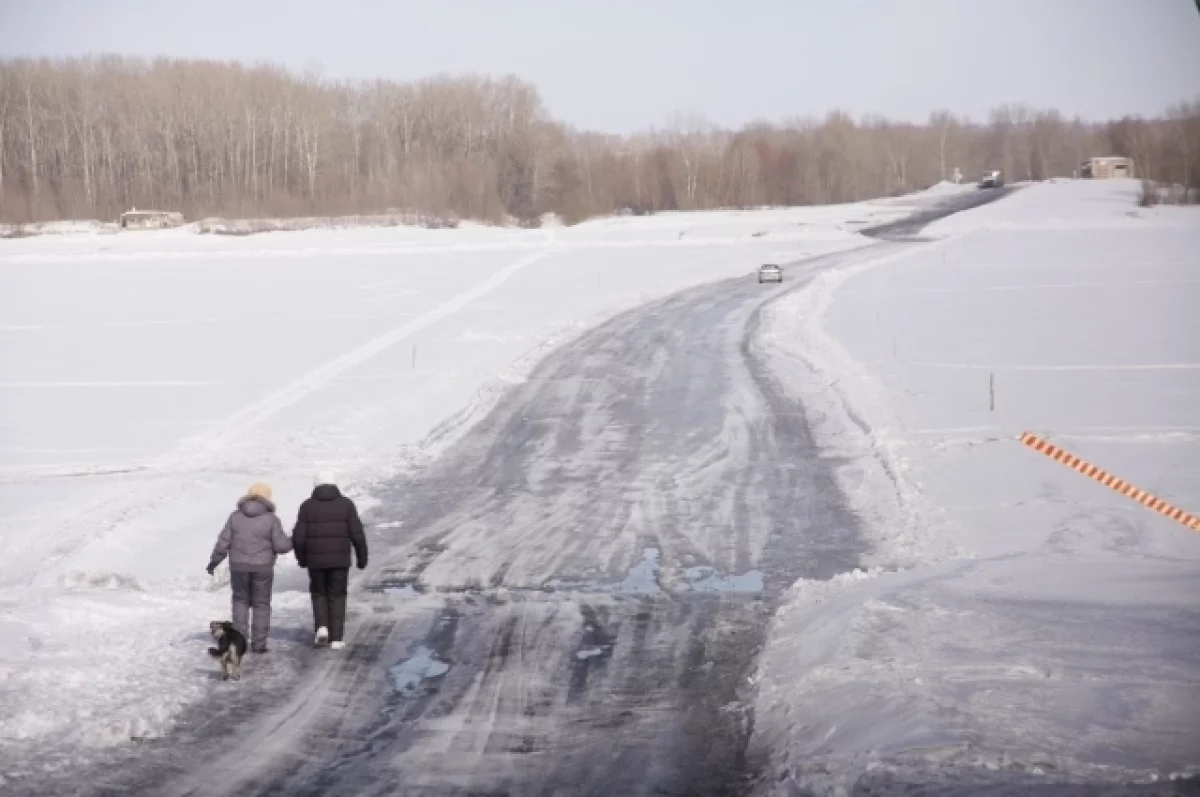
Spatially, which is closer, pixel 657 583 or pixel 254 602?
pixel 254 602

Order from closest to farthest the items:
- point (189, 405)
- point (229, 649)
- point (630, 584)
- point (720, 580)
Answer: point (229, 649), point (630, 584), point (720, 580), point (189, 405)

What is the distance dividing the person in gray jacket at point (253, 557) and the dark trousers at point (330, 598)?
0.39m

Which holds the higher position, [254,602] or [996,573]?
[254,602]

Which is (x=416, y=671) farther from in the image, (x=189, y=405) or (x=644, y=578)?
(x=189, y=405)

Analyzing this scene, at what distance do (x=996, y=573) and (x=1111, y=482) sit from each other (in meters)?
5.83

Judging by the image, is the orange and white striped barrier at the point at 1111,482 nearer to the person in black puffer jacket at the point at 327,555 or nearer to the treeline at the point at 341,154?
the person in black puffer jacket at the point at 327,555

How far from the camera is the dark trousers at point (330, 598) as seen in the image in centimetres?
1145

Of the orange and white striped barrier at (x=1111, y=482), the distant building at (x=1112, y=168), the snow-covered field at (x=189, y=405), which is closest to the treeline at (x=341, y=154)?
the distant building at (x=1112, y=168)

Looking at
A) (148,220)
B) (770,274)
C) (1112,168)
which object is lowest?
(770,274)

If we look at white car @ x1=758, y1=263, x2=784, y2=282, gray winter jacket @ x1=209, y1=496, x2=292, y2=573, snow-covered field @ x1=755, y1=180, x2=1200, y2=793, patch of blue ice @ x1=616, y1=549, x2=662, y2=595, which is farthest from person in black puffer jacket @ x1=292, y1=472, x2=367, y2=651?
white car @ x1=758, y1=263, x2=784, y2=282

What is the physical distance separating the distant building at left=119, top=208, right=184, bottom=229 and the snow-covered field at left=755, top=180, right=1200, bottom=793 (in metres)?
78.2

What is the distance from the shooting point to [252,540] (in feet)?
37.0

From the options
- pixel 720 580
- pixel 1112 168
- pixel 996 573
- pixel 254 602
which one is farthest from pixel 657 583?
pixel 1112 168

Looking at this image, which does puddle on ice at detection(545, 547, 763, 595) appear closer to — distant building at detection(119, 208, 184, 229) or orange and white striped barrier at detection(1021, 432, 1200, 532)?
orange and white striped barrier at detection(1021, 432, 1200, 532)
